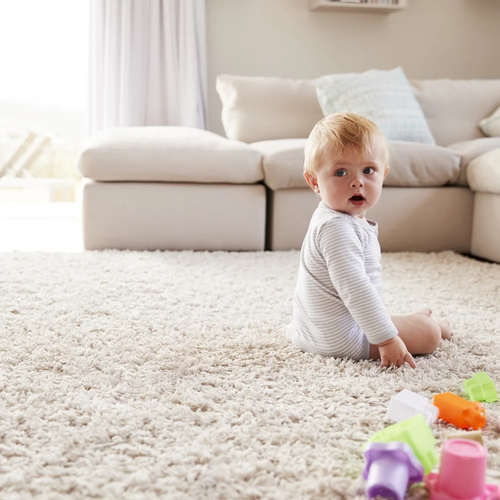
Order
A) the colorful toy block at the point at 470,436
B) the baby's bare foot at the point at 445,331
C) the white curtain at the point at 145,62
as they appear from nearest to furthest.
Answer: the colorful toy block at the point at 470,436, the baby's bare foot at the point at 445,331, the white curtain at the point at 145,62

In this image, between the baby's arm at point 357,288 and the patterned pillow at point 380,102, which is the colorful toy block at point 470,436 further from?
the patterned pillow at point 380,102

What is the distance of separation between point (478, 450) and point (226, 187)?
192 cm

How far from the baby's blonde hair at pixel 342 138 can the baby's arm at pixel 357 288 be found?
0.46ft

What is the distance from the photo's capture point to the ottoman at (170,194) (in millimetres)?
2486

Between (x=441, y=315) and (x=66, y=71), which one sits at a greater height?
(x=66, y=71)

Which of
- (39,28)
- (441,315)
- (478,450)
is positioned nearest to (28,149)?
(39,28)

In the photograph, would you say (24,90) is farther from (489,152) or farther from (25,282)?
(489,152)

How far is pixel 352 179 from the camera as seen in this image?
1.25 m

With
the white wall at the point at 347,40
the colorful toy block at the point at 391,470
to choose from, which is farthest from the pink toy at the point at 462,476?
the white wall at the point at 347,40

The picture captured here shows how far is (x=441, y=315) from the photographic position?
66.1 inches

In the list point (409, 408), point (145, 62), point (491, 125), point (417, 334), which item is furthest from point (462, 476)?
point (145, 62)

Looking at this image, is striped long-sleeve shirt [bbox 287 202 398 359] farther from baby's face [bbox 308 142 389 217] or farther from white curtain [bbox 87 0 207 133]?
white curtain [bbox 87 0 207 133]

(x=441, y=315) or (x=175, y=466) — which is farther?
(x=441, y=315)

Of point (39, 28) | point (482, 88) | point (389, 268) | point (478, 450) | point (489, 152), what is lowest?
point (389, 268)
